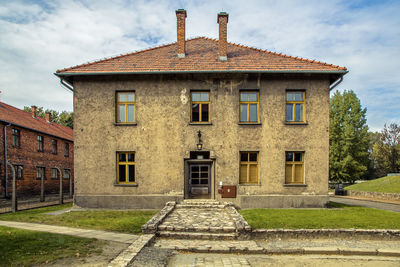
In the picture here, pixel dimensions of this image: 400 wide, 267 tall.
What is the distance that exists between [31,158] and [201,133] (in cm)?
1699

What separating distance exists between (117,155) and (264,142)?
7582mm

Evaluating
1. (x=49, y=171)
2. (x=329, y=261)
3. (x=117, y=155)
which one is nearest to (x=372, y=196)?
(x=329, y=261)

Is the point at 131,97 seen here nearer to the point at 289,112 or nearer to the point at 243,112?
the point at 243,112

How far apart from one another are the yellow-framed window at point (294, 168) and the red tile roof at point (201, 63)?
4353mm

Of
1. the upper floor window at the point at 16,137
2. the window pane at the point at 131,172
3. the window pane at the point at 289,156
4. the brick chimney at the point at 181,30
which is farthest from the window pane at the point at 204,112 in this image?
the upper floor window at the point at 16,137

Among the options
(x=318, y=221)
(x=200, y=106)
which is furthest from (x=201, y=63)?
(x=318, y=221)

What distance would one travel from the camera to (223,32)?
14039mm

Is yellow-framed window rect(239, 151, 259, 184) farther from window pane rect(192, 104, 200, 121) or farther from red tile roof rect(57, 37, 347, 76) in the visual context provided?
red tile roof rect(57, 37, 347, 76)

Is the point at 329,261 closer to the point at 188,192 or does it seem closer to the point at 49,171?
Result: the point at 188,192

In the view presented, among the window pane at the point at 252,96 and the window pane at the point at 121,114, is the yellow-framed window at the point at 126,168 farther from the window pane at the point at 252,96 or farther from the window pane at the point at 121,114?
the window pane at the point at 252,96

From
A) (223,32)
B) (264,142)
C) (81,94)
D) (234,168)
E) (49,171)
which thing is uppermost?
(223,32)

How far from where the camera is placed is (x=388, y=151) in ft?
140

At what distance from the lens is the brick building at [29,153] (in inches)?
738

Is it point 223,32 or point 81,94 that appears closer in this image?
point 81,94
